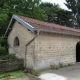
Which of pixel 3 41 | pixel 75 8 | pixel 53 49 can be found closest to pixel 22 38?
pixel 53 49

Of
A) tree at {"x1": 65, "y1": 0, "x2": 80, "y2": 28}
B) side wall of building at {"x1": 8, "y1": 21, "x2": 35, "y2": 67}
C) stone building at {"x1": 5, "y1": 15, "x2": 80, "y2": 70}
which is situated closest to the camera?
stone building at {"x1": 5, "y1": 15, "x2": 80, "y2": 70}

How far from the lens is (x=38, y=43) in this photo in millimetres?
10062

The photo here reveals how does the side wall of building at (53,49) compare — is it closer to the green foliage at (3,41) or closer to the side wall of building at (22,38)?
the side wall of building at (22,38)

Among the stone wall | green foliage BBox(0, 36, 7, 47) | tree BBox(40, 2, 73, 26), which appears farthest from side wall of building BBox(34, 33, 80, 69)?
tree BBox(40, 2, 73, 26)

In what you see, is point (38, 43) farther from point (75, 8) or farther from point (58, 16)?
point (75, 8)

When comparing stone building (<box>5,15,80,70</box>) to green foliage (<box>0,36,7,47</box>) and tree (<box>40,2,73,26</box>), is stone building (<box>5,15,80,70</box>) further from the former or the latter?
tree (<box>40,2,73,26</box>)

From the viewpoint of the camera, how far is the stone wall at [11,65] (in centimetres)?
963

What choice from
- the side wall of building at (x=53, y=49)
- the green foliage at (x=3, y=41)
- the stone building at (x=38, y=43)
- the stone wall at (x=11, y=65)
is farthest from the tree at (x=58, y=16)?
the stone wall at (x=11, y=65)

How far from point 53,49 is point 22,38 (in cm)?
260

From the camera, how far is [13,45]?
40.0 ft

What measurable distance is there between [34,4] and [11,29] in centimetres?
771

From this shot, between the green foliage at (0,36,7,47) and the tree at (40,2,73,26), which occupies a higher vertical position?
the tree at (40,2,73,26)

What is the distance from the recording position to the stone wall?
9627 millimetres

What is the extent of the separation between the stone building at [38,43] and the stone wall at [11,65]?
1.41 ft
